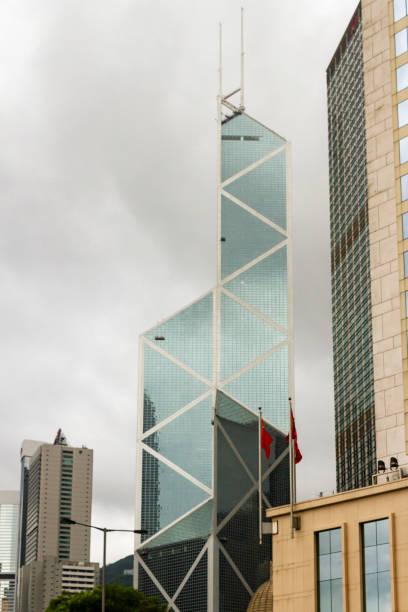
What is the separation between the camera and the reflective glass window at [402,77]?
68.4 metres

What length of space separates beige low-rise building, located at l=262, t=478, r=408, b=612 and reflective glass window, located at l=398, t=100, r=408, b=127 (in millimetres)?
23510

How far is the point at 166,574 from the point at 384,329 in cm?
13043

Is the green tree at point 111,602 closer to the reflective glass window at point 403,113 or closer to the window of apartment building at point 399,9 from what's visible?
the reflective glass window at point 403,113

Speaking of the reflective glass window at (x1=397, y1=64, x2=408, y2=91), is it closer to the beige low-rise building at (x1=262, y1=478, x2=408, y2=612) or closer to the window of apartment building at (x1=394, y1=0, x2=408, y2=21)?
the window of apartment building at (x1=394, y1=0, x2=408, y2=21)

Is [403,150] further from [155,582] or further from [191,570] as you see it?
[155,582]

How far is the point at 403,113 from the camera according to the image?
67938 millimetres

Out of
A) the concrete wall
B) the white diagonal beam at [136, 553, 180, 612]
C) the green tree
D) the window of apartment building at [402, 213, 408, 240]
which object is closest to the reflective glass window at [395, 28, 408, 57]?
the concrete wall

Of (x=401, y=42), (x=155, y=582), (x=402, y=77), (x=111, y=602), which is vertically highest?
(x=401, y=42)

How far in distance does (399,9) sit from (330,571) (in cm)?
3598

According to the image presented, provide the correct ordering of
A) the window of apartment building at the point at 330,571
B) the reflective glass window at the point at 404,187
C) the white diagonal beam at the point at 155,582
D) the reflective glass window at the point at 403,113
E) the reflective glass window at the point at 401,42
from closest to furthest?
the window of apartment building at the point at 330,571 → the reflective glass window at the point at 404,187 → the reflective glass window at the point at 403,113 → the reflective glass window at the point at 401,42 → the white diagonal beam at the point at 155,582

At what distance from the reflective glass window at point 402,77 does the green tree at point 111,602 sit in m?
65.1

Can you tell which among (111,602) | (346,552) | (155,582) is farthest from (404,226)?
(155,582)

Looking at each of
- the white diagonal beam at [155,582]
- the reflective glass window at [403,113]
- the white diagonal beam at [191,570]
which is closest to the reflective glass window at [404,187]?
the reflective glass window at [403,113]

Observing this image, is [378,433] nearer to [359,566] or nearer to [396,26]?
[359,566]
